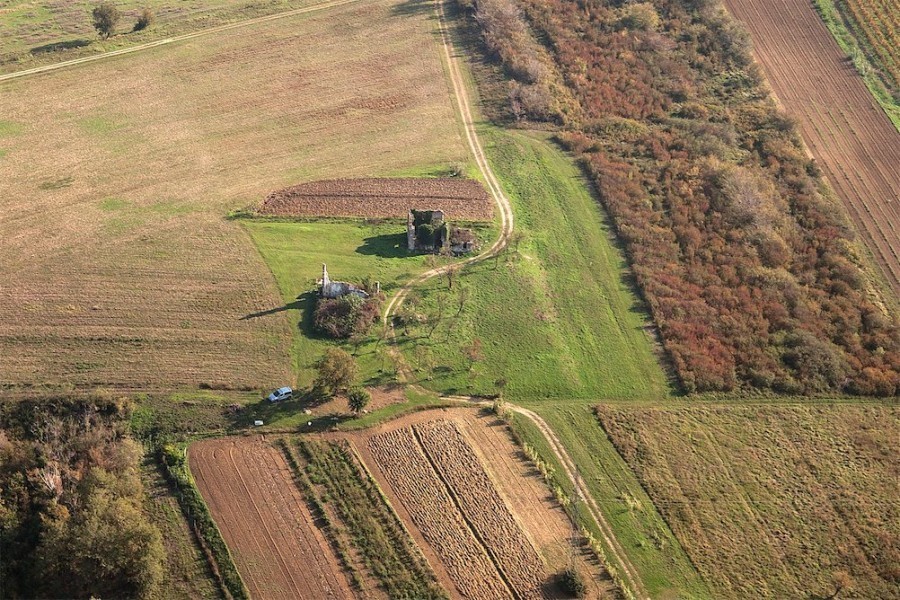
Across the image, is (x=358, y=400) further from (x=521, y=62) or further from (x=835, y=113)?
(x=835, y=113)

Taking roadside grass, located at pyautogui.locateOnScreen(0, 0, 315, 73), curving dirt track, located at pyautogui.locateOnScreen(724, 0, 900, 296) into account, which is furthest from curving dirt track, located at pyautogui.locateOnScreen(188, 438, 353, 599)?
roadside grass, located at pyautogui.locateOnScreen(0, 0, 315, 73)

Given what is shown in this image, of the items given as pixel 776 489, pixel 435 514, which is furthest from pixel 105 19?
pixel 776 489

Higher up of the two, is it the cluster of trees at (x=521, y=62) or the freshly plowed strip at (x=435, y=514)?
the cluster of trees at (x=521, y=62)

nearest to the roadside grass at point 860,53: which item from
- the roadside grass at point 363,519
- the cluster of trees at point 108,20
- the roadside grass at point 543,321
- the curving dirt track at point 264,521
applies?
the roadside grass at point 543,321

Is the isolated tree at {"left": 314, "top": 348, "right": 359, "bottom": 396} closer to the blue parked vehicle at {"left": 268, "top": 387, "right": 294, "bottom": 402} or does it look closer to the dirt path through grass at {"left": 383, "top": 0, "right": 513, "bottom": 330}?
the blue parked vehicle at {"left": 268, "top": 387, "right": 294, "bottom": 402}

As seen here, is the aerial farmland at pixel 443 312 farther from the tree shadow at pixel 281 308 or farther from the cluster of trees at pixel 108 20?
the tree shadow at pixel 281 308
